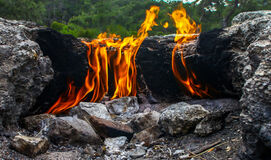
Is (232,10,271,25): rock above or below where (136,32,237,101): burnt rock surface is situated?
above

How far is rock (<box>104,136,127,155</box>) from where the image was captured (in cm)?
358

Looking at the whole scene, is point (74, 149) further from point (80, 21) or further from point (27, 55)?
point (80, 21)

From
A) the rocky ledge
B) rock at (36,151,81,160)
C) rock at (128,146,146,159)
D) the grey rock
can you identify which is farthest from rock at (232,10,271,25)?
rock at (36,151,81,160)

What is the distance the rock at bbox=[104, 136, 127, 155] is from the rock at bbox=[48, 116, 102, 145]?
186 mm

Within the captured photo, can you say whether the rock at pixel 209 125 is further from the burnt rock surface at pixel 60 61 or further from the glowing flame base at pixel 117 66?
the burnt rock surface at pixel 60 61

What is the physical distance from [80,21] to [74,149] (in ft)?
53.2

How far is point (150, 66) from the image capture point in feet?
21.8

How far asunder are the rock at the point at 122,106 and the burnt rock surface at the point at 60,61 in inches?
38.6

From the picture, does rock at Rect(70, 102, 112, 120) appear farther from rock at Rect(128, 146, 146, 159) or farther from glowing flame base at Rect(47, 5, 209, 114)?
rock at Rect(128, 146, 146, 159)

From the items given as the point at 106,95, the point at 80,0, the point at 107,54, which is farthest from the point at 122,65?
the point at 80,0

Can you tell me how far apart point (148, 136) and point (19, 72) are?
8.19 feet

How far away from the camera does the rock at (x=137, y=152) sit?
3373mm

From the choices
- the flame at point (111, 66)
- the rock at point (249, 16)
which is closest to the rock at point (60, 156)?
the flame at point (111, 66)

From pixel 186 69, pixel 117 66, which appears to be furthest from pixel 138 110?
pixel 186 69
